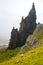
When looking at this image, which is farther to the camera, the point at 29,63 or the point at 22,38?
the point at 22,38

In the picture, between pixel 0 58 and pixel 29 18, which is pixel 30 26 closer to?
pixel 29 18

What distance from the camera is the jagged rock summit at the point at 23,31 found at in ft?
525

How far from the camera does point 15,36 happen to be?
162 m

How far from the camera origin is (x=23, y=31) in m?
162

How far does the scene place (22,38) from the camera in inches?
6289

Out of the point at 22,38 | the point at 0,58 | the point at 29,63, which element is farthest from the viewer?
the point at 22,38

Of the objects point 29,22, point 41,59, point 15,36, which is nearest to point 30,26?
point 29,22

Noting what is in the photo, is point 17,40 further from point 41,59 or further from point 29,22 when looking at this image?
point 41,59

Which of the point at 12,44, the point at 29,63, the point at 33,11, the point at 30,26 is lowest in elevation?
the point at 29,63

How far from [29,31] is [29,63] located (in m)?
104

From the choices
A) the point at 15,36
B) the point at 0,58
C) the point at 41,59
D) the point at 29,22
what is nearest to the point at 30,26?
the point at 29,22

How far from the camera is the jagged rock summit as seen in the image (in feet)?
525

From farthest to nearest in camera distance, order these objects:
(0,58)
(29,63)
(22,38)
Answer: (22,38) < (0,58) < (29,63)

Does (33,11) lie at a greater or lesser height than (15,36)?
greater
